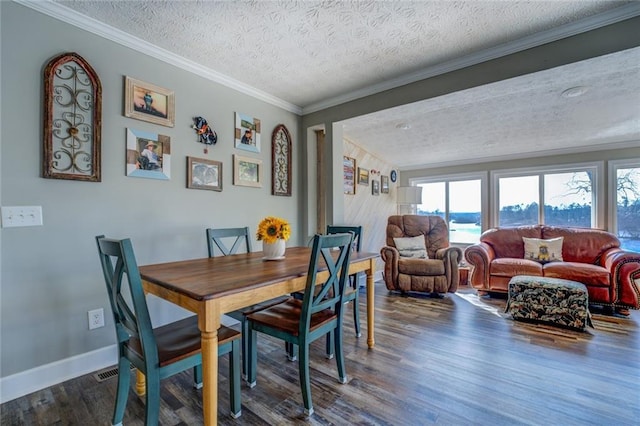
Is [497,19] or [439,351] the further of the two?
[439,351]

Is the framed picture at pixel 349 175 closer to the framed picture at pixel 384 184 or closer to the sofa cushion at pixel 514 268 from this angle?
the framed picture at pixel 384 184

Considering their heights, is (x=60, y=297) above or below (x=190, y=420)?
above

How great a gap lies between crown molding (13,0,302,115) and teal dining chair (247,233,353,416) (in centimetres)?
205

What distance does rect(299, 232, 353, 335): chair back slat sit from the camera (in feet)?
4.96

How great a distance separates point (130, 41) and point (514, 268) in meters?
4.57

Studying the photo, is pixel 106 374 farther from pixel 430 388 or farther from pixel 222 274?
pixel 430 388

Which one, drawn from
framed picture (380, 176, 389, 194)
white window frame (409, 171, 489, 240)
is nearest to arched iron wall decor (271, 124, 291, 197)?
framed picture (380, 176, 389, 194)

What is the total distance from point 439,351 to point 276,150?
2.56 metres

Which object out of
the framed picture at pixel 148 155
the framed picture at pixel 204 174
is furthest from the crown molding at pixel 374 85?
the framed picture at pixel 204 174

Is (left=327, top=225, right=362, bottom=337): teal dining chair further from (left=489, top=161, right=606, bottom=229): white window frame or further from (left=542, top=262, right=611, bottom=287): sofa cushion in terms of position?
(left=489, top=161, right=606, bottom=229): white window frame

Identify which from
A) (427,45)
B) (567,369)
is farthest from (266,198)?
(567,369)

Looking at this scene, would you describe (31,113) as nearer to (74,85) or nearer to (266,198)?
(74,85)

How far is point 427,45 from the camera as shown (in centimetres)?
226

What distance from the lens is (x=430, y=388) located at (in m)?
1.74
